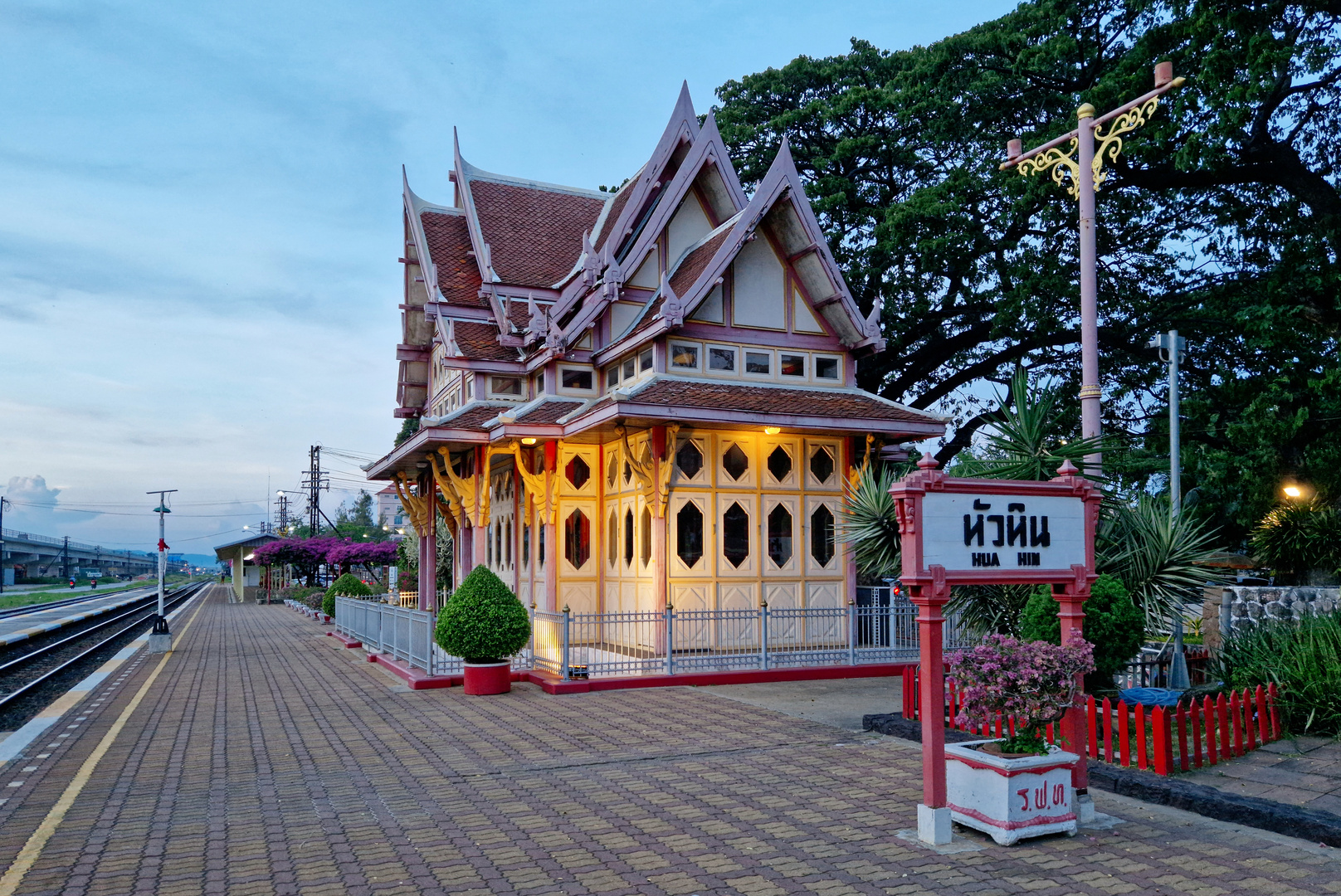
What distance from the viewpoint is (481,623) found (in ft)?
44.9

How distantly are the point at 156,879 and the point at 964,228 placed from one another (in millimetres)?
21763

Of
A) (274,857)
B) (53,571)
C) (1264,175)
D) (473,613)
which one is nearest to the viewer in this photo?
(274,857)

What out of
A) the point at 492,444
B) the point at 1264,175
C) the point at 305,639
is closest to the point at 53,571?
the point at 305,639

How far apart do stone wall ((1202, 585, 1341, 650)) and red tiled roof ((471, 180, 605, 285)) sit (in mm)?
14607

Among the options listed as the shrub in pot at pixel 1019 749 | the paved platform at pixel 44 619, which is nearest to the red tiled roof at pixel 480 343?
the shrub in pot at pixel 1019 749

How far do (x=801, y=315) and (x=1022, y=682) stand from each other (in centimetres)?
1230

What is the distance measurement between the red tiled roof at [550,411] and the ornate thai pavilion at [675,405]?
0.20ft

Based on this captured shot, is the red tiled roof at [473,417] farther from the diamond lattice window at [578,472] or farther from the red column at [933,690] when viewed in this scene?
the red column at [933,690]

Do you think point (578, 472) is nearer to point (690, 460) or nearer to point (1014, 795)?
point (690, 460)

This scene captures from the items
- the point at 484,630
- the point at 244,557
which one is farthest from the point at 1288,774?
the point at 244,557

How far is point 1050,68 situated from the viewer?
72.3ft

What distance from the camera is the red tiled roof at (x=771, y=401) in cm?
1561

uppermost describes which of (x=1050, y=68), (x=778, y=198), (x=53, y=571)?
(x=1050, y=68)

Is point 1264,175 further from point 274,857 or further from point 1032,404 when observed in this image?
point 274,857
